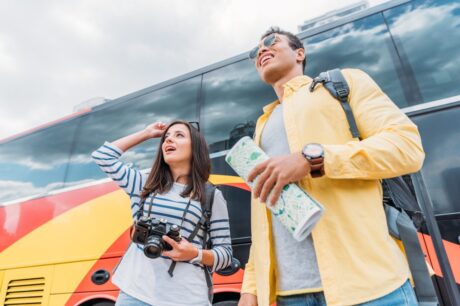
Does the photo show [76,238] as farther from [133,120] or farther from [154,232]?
[154,232]

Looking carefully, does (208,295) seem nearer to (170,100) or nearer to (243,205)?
(243,205)

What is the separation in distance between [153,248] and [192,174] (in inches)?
20.6

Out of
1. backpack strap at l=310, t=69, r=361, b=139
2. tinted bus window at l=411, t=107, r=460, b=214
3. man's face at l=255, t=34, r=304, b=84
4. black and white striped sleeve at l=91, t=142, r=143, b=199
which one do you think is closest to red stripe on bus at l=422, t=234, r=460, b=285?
tinted bus window at l=411, t=107, r=460, b=214

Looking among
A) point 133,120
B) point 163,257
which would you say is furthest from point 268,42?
point 133,120

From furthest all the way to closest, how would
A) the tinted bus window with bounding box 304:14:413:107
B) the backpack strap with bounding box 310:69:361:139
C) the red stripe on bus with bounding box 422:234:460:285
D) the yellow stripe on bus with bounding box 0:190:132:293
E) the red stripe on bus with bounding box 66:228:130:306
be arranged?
the yellow stripe on bus with bounding box 0:190:132:293 → the red stripe on bus with bounding box 66:228:130:306 → the tinted bus window with bounding box 304:14:413:107 → the red stripe on bus with bounding box 422:234:460:285 → the backpack strap with bounding box 310:69:361:139

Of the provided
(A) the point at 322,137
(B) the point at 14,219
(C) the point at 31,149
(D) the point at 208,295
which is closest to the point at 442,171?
(A) the point at 322,137

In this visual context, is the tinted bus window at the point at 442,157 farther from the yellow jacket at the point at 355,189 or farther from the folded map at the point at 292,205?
the folded map at the point at 292,205

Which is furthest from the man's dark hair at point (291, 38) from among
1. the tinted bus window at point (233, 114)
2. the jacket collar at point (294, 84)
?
the tinted bus window at point (233, 114)

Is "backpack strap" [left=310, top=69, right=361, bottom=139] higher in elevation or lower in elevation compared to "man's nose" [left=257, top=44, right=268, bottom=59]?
lower

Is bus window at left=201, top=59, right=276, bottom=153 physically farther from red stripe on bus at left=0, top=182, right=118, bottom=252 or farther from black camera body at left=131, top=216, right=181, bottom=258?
black camera body at left=131, top=216, right=181, bottom=258

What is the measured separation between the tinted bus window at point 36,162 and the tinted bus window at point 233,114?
1.91 meters

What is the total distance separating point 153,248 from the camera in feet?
4.27

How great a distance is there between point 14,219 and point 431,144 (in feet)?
13.5

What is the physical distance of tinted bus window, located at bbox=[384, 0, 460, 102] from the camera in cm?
196
